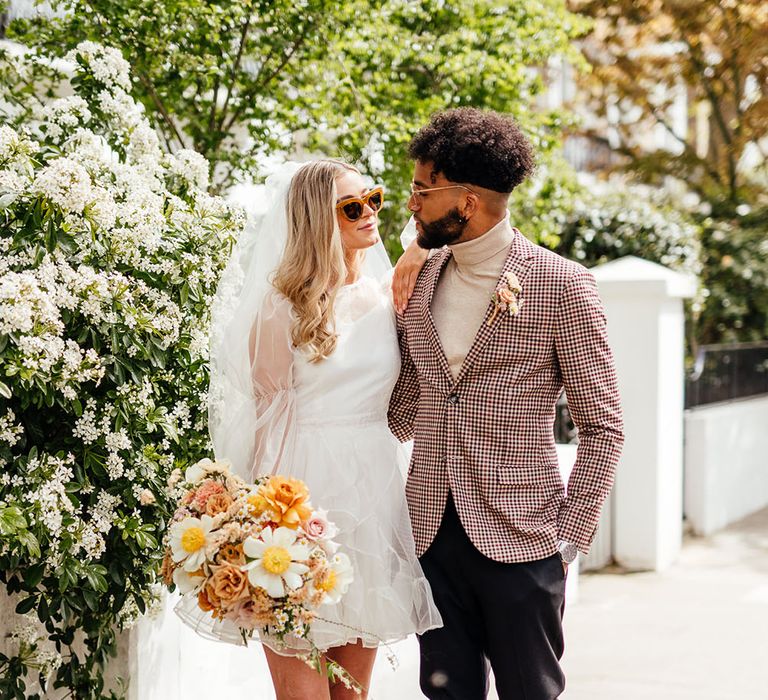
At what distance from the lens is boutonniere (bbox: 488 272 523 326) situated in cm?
299

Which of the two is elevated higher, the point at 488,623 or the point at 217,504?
the point at 217,504

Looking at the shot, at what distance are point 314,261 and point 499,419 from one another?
2.43ft

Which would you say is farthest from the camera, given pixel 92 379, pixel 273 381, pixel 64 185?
pixel 273 381

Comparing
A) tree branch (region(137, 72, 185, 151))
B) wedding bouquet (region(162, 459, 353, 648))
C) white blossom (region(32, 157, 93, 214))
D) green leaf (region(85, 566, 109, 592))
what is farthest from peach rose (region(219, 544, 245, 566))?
tree branch (region(137, 72, 185, 151))

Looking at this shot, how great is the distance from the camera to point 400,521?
3.22 meters

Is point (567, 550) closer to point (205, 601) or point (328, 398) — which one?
point (328, 398)

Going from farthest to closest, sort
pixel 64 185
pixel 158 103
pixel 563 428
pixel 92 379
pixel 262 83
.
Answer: pixel 563 428 < pixel 262 83 < pixel 158 103 < pixel 92 379 < pixel 64 185

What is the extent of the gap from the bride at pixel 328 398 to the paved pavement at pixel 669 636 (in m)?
1.51

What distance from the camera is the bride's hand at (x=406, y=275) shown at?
131 inches

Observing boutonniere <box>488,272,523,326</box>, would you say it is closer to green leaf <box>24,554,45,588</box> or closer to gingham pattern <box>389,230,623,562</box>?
gingham pattern <box>389,230,623,562</box>

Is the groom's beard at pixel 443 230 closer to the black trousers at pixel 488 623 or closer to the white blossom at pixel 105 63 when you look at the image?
the black trousers at pixel 488 623

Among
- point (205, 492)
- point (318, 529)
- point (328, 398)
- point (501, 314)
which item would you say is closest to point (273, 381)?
point (328, 398)

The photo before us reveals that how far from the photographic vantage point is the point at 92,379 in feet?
9.90

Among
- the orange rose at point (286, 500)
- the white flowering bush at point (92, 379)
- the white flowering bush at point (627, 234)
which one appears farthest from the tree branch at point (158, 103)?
the white flowering bush at point (627, 234)
